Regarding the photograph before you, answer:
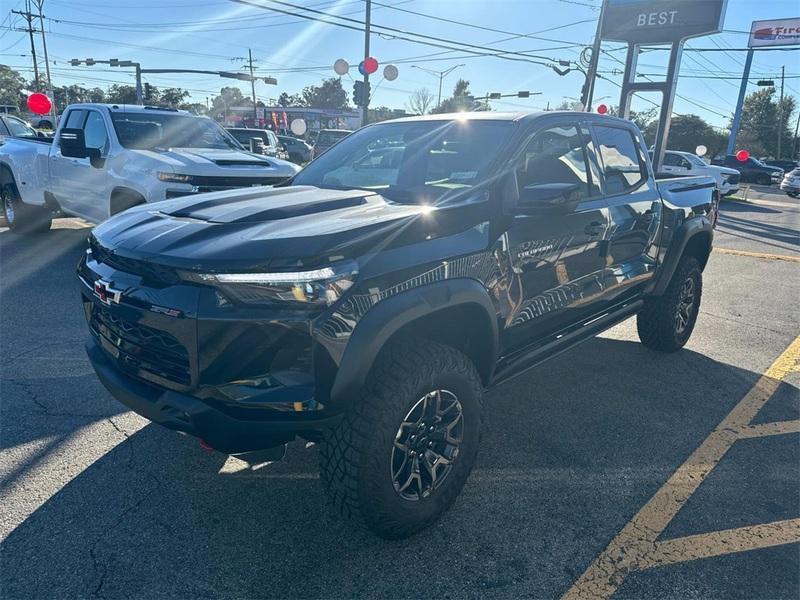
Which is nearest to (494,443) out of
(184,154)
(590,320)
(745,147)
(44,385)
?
(590,320)

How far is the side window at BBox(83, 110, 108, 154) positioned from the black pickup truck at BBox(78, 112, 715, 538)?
4862 mm

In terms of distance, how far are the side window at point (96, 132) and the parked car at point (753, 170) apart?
114ft

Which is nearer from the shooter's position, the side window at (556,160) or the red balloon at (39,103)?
the side window at (556,160)

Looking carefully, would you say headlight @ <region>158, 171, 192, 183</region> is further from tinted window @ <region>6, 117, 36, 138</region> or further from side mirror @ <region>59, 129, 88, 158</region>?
tinted window @ <region>6, 117, 36, 138</region>

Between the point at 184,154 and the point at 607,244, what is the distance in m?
5.23

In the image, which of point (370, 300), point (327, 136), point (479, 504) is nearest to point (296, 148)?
point (327, 136)

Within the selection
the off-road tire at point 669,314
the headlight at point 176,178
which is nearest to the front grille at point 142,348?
the off-road tire at point 669,314

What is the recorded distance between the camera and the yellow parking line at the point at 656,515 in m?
2.27

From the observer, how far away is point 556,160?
3309mm

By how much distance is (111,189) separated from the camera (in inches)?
267

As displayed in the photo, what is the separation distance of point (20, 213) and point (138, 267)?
8.42m

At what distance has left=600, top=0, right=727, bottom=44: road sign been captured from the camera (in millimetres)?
11823

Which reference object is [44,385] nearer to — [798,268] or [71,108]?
[71,108]

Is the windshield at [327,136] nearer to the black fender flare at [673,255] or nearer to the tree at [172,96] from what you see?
the black fender flare at [673,255]
